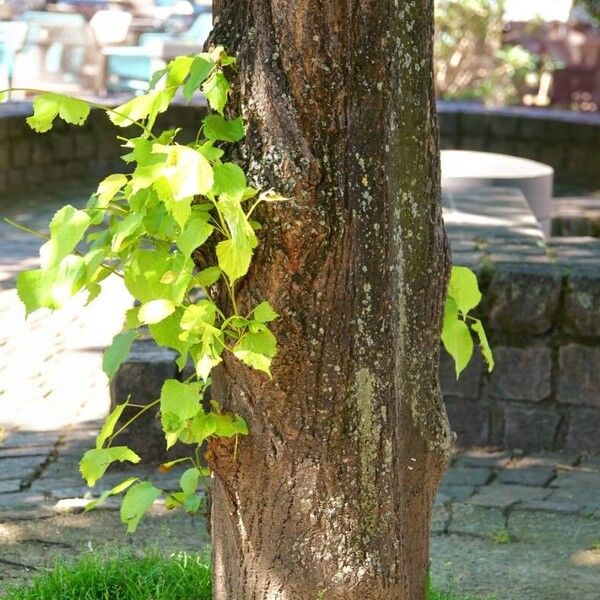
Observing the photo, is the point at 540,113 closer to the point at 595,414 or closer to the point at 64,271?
the point at 595,414

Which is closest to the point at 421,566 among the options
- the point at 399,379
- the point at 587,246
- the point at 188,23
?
the point at 399,379

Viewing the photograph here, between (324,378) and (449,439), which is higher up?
(324,378)

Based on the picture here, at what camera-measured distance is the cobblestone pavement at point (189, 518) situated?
12.3 feet

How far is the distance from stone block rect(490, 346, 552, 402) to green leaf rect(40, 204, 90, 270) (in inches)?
113

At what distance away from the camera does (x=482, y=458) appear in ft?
16.2

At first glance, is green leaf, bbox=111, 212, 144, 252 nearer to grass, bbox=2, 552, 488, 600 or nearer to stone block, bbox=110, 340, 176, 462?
grass, bbox=2, 552, 488, 600

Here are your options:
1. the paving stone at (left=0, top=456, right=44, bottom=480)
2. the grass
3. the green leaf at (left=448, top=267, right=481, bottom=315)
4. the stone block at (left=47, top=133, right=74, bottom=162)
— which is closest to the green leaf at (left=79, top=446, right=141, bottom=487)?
Answer: the grass

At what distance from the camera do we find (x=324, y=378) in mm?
2535

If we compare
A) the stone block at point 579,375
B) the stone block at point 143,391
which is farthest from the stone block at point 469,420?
the stone block at point 143,391

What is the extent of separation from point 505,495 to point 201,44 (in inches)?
429

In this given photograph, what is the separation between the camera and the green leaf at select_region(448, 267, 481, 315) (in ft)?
9.75

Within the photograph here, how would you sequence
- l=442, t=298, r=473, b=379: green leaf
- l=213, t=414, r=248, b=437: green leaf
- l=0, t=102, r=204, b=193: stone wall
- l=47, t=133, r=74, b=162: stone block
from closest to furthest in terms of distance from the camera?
l=213, t=414, r=248, b=437: green leaf
l=442, t=298, r=473, b=379: green leaf
l=0, t=102, r=204, b=193: stone wall
l=47, t=133, r=74, b=162: stone block

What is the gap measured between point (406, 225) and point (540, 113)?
28.5 ft

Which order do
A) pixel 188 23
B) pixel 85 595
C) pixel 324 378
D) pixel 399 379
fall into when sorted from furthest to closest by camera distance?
pixel 188 23 → pixel 85 595 → pixel 399 379 → pixel 324 378
